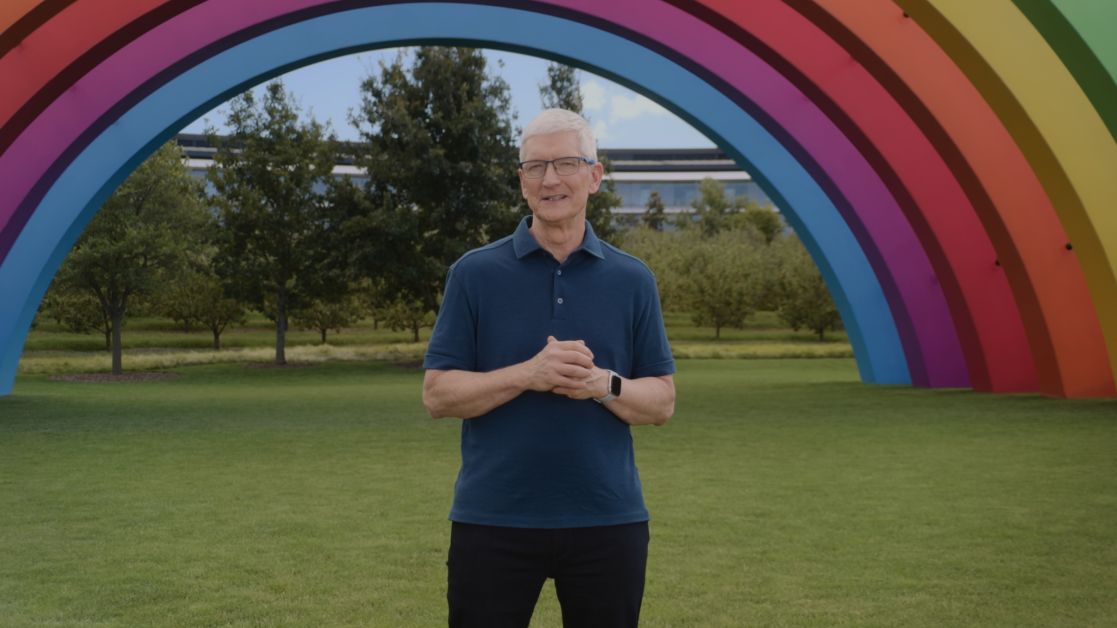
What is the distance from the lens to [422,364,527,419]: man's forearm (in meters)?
2.37

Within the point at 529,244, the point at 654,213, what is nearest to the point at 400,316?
the point at 529,244

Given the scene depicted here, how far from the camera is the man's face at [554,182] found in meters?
2.59

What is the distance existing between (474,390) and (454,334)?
0.21 m

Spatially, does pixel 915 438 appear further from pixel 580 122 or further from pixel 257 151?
pixel 257 151

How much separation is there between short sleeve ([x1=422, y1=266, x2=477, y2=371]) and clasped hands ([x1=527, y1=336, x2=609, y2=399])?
270 millimetres

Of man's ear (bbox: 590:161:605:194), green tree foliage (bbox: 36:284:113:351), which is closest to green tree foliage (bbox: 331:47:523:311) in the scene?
green tree foliage (bbox: 36:284:113:351)

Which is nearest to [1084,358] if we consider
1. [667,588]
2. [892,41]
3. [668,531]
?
[892,41]

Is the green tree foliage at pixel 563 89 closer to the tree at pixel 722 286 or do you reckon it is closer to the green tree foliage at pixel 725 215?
the tree at pixel 722 286

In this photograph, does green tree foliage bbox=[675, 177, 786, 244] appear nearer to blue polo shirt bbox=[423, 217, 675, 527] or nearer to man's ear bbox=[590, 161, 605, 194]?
man's ear bbox=[590, 161, 605, 194]

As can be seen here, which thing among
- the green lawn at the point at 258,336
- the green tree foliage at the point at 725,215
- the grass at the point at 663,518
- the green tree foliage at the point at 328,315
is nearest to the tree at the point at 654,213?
the green tree foliage at the point at 725,215

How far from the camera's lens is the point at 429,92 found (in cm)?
2805

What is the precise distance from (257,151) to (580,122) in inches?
1092

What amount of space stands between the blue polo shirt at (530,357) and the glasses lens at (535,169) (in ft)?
0.55

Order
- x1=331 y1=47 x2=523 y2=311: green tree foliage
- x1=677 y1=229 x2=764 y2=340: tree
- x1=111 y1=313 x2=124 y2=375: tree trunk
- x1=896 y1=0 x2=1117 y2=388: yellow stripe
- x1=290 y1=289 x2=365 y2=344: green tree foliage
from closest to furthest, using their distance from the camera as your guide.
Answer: x1=896 y1=0 x2=1117 y2=388: yellow stripe, x1=111 y1=313 x2=124 y2=375: tree trunk, x1=331 y1=47 x2=523 y2=311: green tree foliage, x1=290 y1=289 x2=365 y2=344: green tree foliage, x1=677 y1=229 x2=764 y2=340: tree
